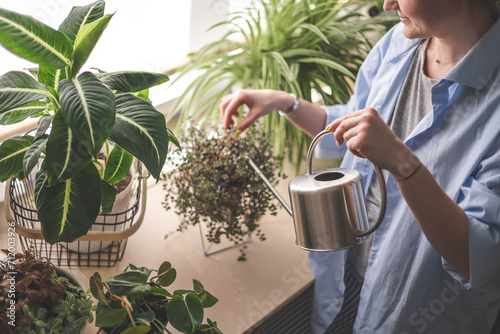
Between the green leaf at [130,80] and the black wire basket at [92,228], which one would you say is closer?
the green leaf at [130,80]

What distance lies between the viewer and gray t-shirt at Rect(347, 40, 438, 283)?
4.27 ft

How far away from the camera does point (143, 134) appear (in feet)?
3.07

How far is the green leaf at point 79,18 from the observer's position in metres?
0.99

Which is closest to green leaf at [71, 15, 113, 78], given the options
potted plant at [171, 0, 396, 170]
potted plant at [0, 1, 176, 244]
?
potted plant at [0, 1, 176, 244]

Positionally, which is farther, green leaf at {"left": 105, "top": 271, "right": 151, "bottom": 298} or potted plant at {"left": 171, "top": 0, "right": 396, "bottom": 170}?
potted plant at {"left": 171, "top": 0, "right": 396, "bottom": 170}

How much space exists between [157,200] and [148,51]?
575 mm

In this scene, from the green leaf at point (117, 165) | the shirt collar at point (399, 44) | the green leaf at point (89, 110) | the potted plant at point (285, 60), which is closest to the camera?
the green leaf at point (89, 110)

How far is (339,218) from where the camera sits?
1018mm

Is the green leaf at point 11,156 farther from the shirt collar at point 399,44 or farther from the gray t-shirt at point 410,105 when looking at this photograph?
the shirt collar at point 399,44

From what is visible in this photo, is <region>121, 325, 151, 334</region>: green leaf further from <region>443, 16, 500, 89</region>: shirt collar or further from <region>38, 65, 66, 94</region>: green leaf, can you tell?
<region>443, 16, 500, 89</region>: shirt collar

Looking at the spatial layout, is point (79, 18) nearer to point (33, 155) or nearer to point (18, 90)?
point (18, 90)

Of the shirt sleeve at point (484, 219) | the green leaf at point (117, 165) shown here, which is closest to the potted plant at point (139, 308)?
the green leaf at point (117, 165)

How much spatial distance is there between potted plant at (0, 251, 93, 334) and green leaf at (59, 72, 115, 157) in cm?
34

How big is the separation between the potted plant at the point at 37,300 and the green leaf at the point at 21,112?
0.92 feet
